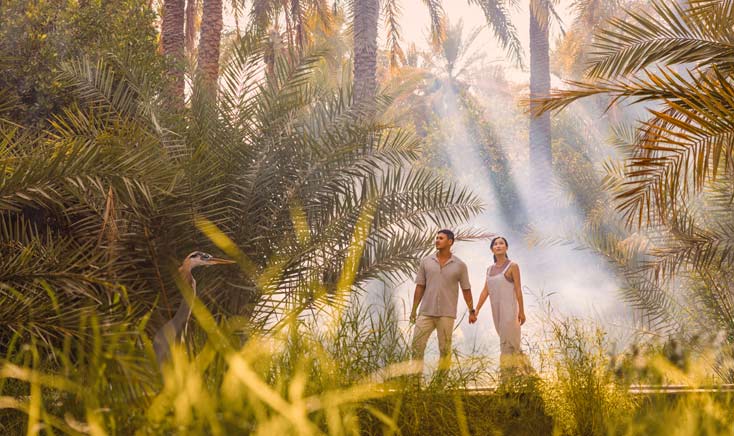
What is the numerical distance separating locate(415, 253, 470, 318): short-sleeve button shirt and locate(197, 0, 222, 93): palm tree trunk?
26.9 ft

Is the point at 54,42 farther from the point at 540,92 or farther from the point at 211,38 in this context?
the point at 540,92

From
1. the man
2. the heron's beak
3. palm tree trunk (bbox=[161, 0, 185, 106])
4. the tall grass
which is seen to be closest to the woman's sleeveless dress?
the man

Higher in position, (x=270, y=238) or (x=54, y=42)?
(x=54, y=42)

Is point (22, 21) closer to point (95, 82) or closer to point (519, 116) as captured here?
point (95, 82)

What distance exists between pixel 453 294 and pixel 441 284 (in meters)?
0.15

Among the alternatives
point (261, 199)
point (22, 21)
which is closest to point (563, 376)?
point (261, 199)

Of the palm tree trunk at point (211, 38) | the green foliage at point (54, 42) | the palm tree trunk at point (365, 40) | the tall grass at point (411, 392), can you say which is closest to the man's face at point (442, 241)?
the tall grass at point (411, 392)

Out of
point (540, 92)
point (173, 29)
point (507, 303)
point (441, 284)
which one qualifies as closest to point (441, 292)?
point (441, 284)

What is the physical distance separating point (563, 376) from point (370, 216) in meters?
3.96

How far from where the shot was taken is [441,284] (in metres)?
8.27

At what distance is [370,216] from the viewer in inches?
383

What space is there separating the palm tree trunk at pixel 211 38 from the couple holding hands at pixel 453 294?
8.21 metres

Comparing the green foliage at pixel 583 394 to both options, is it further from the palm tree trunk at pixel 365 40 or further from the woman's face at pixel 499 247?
the palm tree trunk at pixel 365 40

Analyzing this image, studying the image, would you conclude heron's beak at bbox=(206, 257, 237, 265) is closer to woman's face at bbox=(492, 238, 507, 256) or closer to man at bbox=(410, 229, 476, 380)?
man at bbox=(410, 229, 476, 380)
